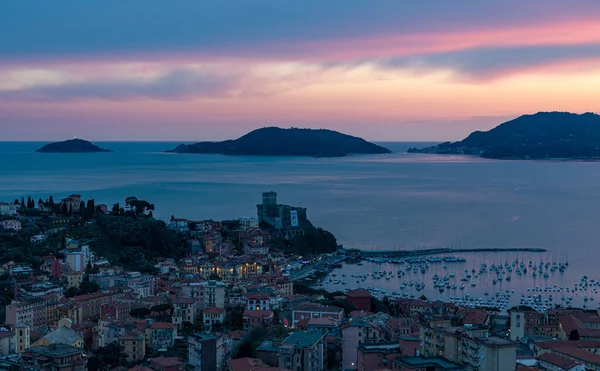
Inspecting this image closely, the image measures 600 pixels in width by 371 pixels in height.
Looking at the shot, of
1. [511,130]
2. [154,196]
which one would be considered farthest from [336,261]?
[511,130]

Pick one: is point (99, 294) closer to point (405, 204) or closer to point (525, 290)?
point (525, 290)

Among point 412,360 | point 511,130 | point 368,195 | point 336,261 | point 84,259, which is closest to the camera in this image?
point 412,360

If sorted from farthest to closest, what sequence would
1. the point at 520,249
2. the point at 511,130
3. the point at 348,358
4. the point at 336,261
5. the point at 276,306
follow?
the point at 511,130 → the point at 520,249 → the point at 336,261 → the point at 276,306 → the point at 348,358

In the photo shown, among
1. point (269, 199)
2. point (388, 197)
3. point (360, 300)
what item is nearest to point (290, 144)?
point (388, 197)

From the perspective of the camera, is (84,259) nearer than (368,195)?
Yes

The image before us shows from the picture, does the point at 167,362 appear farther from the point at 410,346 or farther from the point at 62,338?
the point at 410,346

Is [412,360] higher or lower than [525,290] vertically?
higher

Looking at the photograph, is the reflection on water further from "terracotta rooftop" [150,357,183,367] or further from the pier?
"terracotta rooftop" [150,357,183,367]
